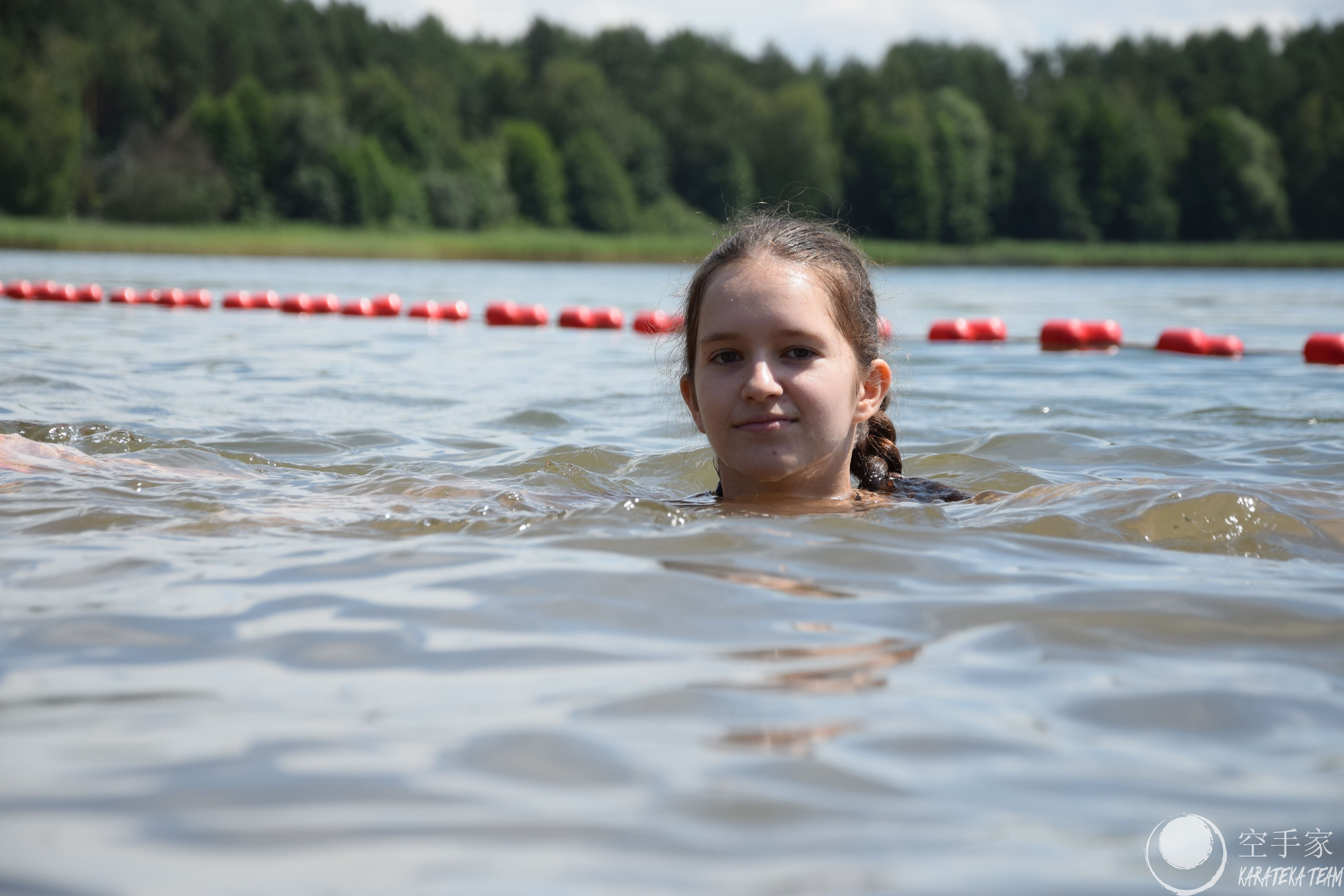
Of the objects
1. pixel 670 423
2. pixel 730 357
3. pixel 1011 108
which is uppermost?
pixel 1011 108

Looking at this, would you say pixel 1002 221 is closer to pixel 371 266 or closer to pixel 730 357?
pixel 371 266

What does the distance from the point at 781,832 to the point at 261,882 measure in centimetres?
60

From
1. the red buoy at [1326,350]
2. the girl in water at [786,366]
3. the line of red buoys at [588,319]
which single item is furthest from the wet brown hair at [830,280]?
the red buoy at [1326,350]

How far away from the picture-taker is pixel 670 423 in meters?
6.84

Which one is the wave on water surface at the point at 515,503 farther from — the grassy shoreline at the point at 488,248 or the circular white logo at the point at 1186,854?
the grassy shoreline at the point at 488,248

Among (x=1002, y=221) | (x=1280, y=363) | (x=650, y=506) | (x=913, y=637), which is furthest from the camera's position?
(x=1002, y=221)

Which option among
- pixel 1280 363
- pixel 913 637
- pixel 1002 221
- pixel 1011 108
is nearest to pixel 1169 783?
pixel 913 637

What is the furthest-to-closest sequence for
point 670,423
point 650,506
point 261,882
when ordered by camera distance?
point 670,423
point 650,506
point 261,882

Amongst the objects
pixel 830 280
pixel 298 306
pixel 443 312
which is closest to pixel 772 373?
pixel 830 280

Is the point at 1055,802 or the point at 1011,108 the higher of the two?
the point at 1011,108

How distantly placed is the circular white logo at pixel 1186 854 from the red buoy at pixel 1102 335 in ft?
35.1

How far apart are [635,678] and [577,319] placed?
1204cm

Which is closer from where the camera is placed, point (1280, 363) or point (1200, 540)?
point (1200, 540)

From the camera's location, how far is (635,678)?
2.19m
